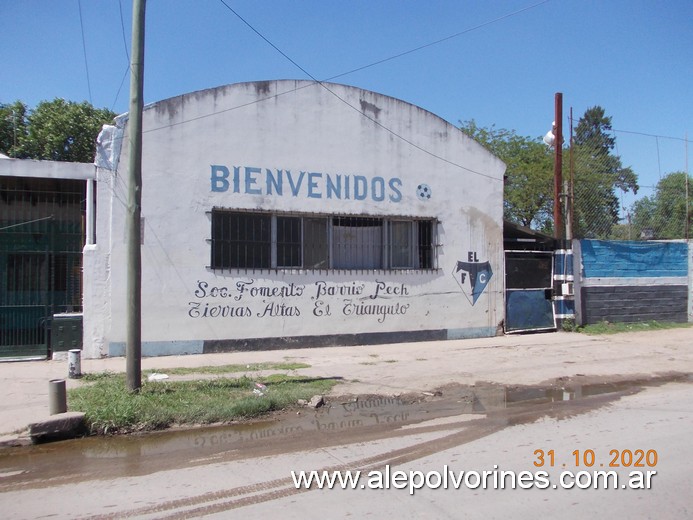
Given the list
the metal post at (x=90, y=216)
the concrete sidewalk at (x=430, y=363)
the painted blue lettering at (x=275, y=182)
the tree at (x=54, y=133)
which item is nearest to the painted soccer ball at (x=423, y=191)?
the painted blue lettering at (x=275, y=182)

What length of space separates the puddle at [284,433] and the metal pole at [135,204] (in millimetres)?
1337

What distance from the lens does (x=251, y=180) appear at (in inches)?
463

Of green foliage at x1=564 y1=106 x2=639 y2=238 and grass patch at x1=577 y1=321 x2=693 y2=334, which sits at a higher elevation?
green foliage at x1=564 y1=106 x2=639 y2=238

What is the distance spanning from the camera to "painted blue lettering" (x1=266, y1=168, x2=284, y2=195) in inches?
469

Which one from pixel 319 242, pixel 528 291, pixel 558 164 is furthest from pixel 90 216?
pixel 558 164

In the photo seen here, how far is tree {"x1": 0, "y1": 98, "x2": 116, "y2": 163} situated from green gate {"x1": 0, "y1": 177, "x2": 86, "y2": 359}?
11.7 meters

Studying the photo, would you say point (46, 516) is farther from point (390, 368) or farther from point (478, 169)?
point (478, 169)

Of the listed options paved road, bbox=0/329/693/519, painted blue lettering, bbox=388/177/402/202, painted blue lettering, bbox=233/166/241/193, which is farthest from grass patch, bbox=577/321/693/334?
painted blue lettering, bbox=233/166/241/193

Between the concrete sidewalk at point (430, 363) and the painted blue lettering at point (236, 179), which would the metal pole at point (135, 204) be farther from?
the painted blue lettering at point (236, 179)

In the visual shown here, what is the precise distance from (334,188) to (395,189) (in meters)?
1.57

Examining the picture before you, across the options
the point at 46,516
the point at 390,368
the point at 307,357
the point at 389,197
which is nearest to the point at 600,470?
the point at 46,516

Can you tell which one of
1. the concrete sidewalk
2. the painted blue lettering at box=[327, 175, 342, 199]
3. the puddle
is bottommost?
the puddle

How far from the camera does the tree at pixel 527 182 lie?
89.0 feet

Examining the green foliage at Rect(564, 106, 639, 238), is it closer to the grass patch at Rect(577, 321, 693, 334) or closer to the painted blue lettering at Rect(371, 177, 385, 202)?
the grass patch at Rect(577, 321, 693, 334)
